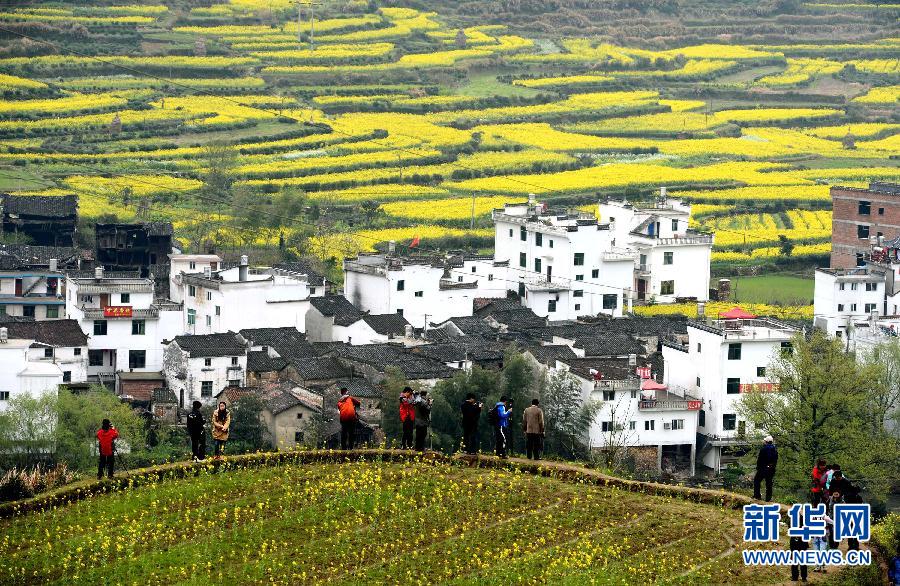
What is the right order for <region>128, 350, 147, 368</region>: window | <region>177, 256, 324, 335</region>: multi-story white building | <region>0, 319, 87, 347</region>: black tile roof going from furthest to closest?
<region>177, 256, 324, 335</region>: multi-story white building → <region>128, 350, 147, 368</region>: window → <region>0, 319, 87, 347</region>: black tile roof

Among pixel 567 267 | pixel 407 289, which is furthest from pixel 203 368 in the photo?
pixel 567 267

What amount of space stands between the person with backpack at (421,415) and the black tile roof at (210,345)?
776 inches

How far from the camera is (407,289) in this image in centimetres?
5853

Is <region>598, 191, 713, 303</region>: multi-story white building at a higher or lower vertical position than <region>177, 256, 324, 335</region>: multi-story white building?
higher

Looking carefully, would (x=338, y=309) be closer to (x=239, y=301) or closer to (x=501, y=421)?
(x=239, y=301)

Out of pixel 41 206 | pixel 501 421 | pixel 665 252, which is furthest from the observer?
pixel 41 206

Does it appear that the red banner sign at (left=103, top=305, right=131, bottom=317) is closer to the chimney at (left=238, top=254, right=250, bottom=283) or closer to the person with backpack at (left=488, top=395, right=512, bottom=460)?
the chimney at (left=238, top=254, right=250, bottom=283)

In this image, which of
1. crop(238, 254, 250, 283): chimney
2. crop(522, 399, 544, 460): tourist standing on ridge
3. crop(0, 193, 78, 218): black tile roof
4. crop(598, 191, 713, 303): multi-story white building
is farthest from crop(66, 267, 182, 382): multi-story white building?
crop(522, 399, 544, 460): tourist standing on ridge

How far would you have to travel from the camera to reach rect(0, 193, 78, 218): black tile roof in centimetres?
6788

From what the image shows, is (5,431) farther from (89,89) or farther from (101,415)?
(89,89)

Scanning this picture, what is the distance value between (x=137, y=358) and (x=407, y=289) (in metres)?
9.05

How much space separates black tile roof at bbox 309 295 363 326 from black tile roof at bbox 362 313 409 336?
1.32ft

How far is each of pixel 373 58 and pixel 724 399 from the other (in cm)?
6684

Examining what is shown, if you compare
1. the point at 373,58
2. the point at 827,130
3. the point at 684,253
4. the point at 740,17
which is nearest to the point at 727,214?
the point at 684,253
